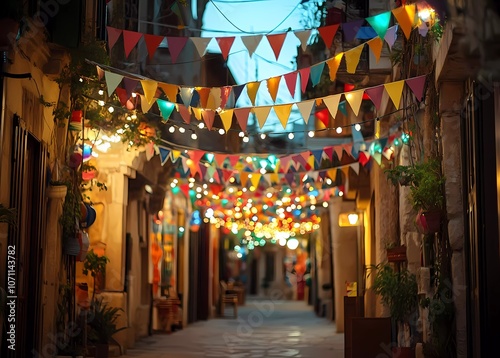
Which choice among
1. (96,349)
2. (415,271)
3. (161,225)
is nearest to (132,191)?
(161,225)

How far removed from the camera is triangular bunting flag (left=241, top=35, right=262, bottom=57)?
12570mm

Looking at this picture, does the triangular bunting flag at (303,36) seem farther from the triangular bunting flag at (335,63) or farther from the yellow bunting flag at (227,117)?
the yellow bunting flag at (227,117)

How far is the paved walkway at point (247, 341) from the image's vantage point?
17625 mm

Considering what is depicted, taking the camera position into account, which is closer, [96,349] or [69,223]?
[69,223]

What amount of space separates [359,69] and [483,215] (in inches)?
230

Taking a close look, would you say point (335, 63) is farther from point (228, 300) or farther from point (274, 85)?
point (228, 300)

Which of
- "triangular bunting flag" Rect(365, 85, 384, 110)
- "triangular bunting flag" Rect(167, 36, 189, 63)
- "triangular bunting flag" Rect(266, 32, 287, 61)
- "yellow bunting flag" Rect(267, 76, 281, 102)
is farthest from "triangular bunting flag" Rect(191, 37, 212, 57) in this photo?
"triangular bunting flag" Rect(365, 85, 384, 110)

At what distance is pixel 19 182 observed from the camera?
37.7 ft

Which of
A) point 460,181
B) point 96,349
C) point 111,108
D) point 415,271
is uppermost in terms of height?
point 111,108

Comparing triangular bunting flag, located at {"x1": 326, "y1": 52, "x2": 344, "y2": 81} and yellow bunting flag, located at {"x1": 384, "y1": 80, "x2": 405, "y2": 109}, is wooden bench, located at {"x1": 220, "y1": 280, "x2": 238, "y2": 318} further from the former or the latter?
yellow bunting flag, located at {"x1": 384, "y1": 80, "x2": 405, "y2": 109}

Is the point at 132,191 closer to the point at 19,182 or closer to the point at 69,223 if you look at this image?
the point at 69,223

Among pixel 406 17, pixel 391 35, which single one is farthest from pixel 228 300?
pixel 406 17

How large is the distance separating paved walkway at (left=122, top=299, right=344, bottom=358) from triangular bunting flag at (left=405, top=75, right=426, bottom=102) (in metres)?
6.41

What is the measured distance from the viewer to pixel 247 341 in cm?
2088
